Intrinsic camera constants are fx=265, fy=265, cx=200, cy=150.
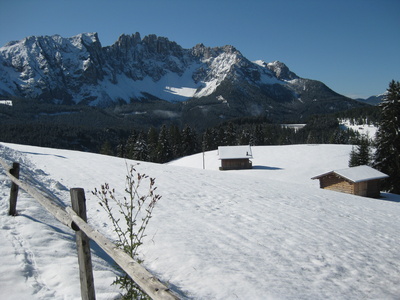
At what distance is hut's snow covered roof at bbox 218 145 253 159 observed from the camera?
5219cm

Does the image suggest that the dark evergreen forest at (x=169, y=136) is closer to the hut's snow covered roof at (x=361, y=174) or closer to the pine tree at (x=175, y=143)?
the pine tree at (x=175, y=143)

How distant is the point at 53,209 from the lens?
411cm

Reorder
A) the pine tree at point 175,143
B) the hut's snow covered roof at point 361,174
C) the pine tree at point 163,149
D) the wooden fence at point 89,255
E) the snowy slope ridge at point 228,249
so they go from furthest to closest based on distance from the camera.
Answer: the pine tree at point 175,143 < the pine tree at point 163,149 < the hut's snow covered roof at point 361,174 < the snowy slope ridge at point 228,249 < the wooden fence at point 89,255

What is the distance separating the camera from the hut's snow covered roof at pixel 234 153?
5219 centimetres

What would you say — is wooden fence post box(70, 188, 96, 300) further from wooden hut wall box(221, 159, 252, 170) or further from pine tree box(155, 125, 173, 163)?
pine tree box(155, 125, 173, 163)

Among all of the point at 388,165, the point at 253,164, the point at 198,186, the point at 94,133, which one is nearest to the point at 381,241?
the point at 198,186

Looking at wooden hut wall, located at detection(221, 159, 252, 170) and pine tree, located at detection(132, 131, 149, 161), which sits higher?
pine tree, located at detection(132, 131, 149, 161)

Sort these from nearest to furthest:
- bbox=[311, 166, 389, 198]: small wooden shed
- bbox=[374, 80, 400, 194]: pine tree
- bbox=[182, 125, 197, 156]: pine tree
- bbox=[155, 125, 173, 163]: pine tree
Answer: bbox=[311, 166, 389, 198]: small wooden shed < bbox=[374, 80, 400, 194]: pine tree < bbox=[155, 125, 173, 163]: pine tree < bbox=[182, 125, 197, 156]: pine tree

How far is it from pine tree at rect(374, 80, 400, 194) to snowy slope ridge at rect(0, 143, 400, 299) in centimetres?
2005

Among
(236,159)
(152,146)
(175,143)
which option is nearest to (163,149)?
(152,146)

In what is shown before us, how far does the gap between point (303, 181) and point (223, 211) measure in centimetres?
3298

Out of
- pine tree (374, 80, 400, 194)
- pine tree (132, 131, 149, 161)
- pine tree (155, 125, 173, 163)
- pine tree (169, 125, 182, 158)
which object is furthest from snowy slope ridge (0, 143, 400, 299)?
pine tree (169, 125, 182, 158)

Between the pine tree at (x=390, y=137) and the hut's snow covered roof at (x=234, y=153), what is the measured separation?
23.3 metres

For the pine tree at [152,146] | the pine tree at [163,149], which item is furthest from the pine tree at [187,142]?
the pine tree at [152,146]
